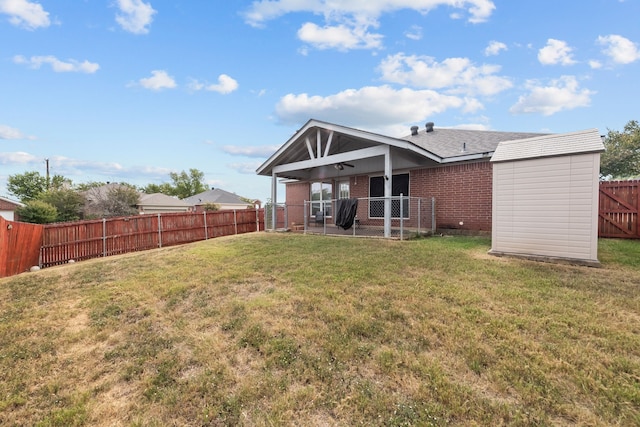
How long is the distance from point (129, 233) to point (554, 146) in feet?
46.1

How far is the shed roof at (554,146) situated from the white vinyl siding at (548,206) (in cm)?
Answer: 11

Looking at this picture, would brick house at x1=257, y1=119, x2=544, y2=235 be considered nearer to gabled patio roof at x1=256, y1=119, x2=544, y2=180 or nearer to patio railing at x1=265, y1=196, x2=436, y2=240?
gabled patio roof at x1=256, y1=119, x2=544, y2=180

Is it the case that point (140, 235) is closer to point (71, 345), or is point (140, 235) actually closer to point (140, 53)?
point (140, 53)

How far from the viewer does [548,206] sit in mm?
5492

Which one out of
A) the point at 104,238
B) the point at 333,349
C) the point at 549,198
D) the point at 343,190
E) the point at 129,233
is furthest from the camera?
the point at 343,190

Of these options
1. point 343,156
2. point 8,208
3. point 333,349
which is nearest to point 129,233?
point 343,156

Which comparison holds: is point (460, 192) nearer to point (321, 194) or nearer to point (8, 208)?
point (321, 194)

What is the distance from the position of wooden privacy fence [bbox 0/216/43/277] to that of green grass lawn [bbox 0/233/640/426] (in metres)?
3.46

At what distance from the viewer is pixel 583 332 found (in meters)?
2.67

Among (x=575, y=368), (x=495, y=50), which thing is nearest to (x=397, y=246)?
(x=575, y=368)

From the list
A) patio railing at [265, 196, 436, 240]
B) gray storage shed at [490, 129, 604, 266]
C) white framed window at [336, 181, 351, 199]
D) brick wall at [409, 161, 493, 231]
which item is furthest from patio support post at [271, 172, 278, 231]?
gray storage shed at [490, 129, 604, 266]

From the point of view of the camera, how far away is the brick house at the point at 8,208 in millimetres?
22672

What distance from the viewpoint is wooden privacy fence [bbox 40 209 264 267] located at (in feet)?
31.3

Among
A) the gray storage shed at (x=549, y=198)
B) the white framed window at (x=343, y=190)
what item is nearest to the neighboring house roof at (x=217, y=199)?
the white framed window at (x=343, y=190)
